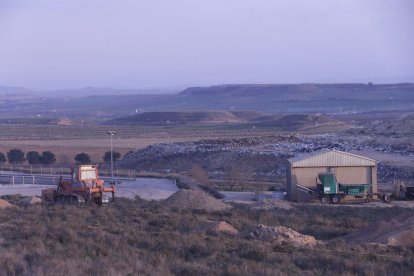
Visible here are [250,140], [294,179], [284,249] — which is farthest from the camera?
[250,140]

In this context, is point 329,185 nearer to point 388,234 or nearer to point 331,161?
point 331,161

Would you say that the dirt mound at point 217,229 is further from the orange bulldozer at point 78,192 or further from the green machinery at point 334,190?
the green machinery at point 334,190

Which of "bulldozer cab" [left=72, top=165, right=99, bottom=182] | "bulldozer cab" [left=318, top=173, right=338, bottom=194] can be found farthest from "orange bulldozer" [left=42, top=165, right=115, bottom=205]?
"bulldozer cab" [left=318, top=173, right=338, bottom=194]

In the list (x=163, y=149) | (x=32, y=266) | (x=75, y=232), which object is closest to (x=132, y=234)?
(x=75, y=232)

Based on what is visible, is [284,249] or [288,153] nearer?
A: [284,249]

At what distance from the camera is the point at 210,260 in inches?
569

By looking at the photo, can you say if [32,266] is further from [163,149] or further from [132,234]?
[163,149]

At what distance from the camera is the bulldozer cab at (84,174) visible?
34531mm

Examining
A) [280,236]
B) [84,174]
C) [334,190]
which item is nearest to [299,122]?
[334,190]

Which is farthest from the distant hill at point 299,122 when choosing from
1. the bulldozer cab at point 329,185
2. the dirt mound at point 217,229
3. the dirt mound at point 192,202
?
the dirt mound at point 217,229

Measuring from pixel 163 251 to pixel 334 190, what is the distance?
29.9 m

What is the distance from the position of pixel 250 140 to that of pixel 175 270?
73214mm

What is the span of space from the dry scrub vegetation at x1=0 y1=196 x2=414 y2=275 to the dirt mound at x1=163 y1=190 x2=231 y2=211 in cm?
866

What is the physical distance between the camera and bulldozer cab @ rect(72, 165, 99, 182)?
34.5 meters
